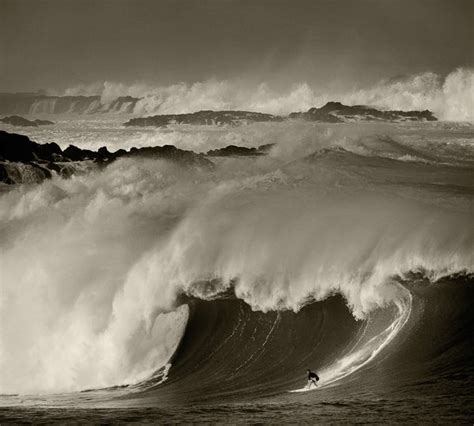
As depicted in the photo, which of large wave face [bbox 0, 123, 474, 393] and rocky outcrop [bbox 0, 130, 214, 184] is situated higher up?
rocky outcrop [bbox 0, 130, 214, 184]

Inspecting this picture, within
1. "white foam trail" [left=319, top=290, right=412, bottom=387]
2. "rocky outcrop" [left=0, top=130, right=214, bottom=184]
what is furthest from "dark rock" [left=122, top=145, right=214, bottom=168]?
"white foam trail" [left=319, top=290, right=412, bottom=387]

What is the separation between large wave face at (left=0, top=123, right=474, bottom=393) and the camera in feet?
65.2

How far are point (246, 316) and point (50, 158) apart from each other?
83.1 m

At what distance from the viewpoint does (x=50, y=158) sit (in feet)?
325

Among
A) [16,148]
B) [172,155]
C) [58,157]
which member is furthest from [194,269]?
[172,155]

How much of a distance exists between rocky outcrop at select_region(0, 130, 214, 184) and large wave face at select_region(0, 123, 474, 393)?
3679 centimetres

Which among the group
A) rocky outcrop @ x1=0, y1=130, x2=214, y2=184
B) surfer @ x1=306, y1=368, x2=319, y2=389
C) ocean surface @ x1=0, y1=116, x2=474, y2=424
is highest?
rocky outcrop @ x1=0, y1=130, x2=214, y2=184

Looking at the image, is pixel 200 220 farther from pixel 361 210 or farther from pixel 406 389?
pixel 406 389

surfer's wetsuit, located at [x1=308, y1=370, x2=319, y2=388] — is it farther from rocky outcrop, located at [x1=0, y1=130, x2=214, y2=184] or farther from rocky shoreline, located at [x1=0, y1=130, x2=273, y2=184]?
rocky outcrop, located at [x1=0, y1=130, x2=214, y2=184]

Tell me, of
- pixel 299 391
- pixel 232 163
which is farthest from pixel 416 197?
pixel 232 163

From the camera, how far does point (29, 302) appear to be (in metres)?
25.4

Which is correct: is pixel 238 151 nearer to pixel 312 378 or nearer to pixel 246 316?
pixel 246 316

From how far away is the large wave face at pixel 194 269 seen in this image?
19.9 m

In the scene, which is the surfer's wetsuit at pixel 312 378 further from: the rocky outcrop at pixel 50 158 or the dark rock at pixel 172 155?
the dark rock at pixel 172 155
